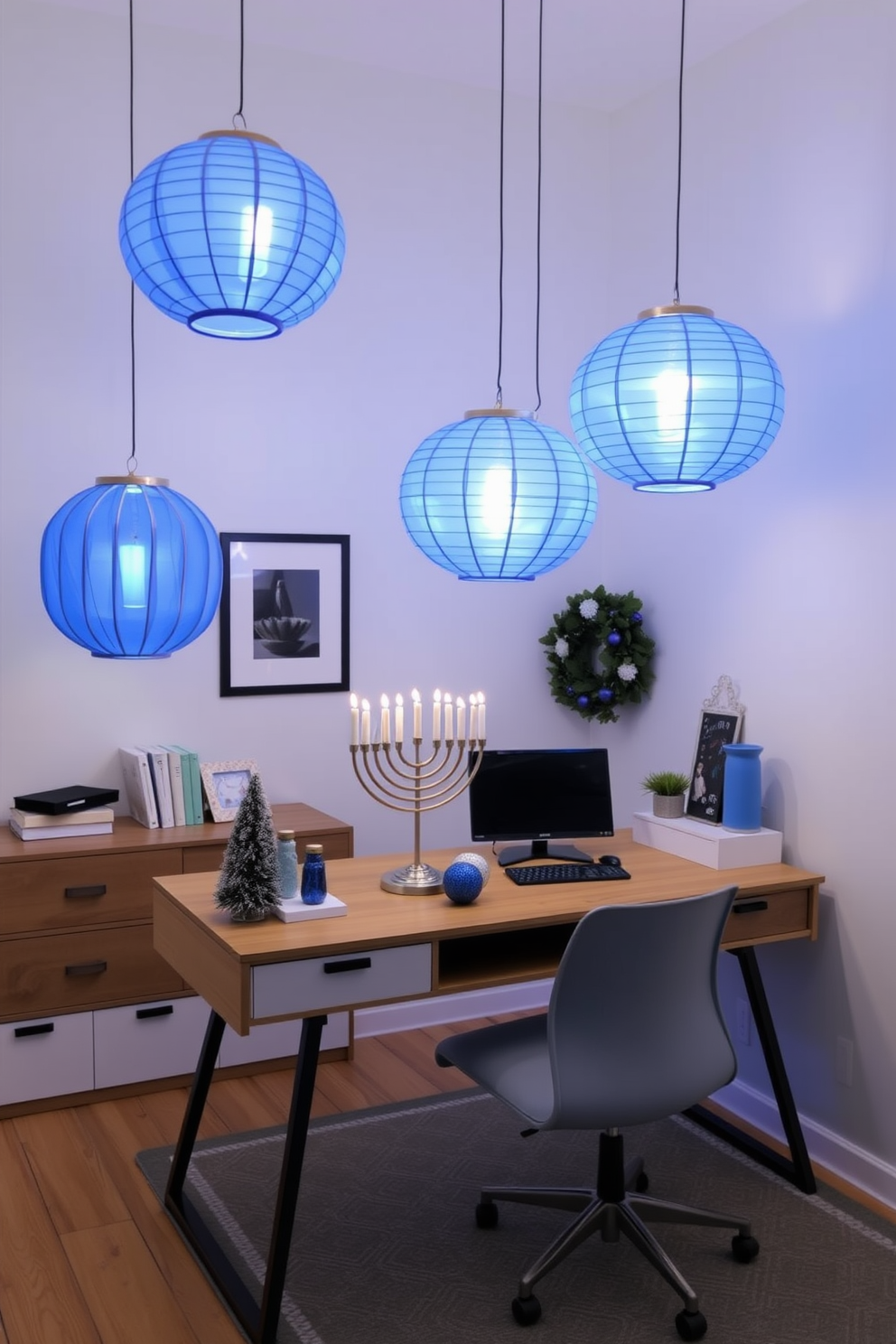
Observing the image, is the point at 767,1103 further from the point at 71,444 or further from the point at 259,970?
the point at 71,444

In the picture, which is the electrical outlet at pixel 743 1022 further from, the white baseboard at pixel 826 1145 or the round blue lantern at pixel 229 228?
the round blue lantern at pixel 229 228

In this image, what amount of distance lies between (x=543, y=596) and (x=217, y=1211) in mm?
2406

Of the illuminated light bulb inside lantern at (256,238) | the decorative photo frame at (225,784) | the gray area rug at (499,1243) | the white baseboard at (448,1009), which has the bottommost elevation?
the gray area rug at (499,1243)

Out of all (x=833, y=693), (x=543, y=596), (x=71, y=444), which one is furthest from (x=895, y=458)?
(x=71, y=444)

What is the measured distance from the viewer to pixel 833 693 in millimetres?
3297

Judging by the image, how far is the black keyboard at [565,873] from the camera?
3062mm

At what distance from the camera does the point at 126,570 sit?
3.08 m

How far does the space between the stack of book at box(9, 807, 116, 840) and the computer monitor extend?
117cm

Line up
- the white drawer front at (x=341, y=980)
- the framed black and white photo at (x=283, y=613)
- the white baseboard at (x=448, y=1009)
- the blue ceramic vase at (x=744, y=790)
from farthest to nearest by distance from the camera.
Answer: the white baseboard at (x=448, y=1009), the framed black and white photo at (x=283, y=613), the blue ceramic vase at (x=744, y=790), the white drawer front at (x=341, y=980)

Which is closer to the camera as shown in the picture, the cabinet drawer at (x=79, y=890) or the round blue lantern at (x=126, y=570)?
the round blue lantern at (x=126, y=570)

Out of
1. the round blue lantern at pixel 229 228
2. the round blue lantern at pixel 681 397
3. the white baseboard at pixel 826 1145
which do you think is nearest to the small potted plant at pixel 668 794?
the white baseboard at pixel 826 1145

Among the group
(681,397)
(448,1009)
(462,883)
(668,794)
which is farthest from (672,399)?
(448,1009)

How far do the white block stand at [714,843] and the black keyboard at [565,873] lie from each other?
27 centimetres

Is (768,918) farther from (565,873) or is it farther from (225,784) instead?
(225,784)
